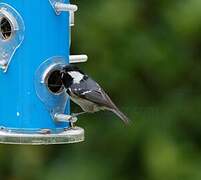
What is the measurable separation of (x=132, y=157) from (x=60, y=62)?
90cm

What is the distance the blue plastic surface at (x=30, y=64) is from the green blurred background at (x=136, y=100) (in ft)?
1.97

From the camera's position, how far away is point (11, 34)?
6.26 m

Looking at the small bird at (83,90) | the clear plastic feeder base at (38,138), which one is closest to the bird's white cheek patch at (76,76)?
the small bird at (83,90)

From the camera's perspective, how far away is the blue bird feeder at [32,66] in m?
6.21

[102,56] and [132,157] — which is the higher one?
[102,56]

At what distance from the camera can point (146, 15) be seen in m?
7.05

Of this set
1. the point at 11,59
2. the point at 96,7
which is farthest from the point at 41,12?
the point at 96,7

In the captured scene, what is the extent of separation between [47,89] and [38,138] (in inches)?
10.4

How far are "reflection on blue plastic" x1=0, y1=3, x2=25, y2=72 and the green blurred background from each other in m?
0.69

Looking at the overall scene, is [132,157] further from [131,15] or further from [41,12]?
[41,12]

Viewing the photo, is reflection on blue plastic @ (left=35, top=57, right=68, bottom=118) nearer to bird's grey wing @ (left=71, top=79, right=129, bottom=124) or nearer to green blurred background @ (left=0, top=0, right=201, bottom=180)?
bird's grey wing @ (left=71, top=79, right=129, bottom=124)

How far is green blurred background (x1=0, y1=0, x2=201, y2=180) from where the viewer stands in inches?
269

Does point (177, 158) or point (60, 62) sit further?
point (177, 158)

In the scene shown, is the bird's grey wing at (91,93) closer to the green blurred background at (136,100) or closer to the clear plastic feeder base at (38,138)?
the clear plastic feeder base at (38,138)
